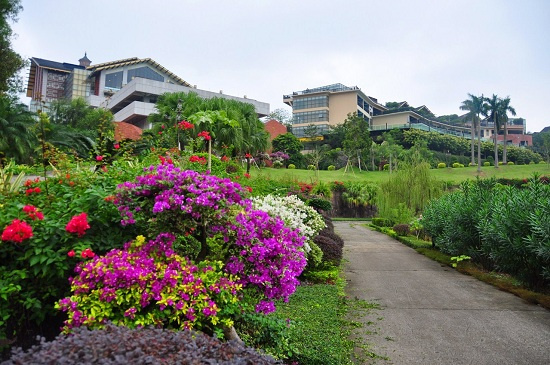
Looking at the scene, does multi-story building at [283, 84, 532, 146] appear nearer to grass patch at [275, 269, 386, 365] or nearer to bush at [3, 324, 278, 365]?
grass patch at [275, 269, 386, 365]

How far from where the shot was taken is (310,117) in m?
76.9

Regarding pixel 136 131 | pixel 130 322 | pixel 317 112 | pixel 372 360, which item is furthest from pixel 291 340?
pixel 317 112

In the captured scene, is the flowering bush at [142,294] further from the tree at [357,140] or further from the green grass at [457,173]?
the tree at [357,140]

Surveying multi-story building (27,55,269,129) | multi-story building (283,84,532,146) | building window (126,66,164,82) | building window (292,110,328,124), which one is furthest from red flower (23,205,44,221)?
building window (292,110,328,124)

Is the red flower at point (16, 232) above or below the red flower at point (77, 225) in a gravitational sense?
below

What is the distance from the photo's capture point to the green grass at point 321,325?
12.5 feet

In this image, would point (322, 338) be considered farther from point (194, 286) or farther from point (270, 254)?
point (194, 286)

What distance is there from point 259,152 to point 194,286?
1478 inches

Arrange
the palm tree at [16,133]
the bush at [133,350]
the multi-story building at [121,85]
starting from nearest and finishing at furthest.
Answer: the bush at [133,350] → the palm tree at [16,133] → the multi-story building at [121,85]

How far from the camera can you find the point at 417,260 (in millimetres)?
11508

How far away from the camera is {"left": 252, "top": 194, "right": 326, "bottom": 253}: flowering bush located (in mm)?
6898

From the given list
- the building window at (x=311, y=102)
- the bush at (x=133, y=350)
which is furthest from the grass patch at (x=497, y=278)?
the building window at (x=311, y=102)

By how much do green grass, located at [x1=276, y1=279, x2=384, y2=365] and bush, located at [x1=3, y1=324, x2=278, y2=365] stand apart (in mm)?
1584

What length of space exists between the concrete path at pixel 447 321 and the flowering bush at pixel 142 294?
2090mm
